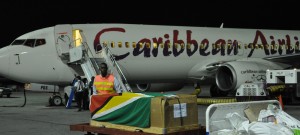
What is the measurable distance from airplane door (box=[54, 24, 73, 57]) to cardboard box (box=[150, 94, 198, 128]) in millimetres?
10520

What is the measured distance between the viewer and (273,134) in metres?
5.63

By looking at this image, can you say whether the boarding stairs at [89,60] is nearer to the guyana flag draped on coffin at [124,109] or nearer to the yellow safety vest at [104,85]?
the yellow safety vest at [104,85]

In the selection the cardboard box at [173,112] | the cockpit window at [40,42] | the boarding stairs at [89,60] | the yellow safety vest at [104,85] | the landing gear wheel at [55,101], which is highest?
the cockpit window at [40,42]

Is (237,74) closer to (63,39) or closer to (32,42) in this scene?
(63,39)

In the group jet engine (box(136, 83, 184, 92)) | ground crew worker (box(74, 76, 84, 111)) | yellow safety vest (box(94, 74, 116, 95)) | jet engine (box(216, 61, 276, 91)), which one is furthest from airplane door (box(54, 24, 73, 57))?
yellow safety vest (box(94, 74, 116, 95))

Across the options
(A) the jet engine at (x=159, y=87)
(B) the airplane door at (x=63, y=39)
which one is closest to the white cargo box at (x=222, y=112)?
(B) the airplane door at (x=63, y=39)

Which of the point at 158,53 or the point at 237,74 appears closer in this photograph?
the point at 237,74

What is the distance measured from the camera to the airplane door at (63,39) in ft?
53.5

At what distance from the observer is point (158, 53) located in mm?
18219

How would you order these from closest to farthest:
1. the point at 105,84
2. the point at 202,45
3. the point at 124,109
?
the point at 124,109
the point at 105,84
the point at 202,45

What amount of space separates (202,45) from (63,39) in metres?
6.10

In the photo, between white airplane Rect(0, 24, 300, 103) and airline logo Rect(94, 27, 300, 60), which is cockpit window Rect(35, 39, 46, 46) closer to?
white airplane Rect(0, 24, 300, 103)

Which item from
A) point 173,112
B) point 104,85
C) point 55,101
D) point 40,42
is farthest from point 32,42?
point 173,112

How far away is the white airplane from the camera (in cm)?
1634
